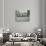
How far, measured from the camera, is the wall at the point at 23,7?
2672 millimetres

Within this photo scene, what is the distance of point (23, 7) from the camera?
2.71m

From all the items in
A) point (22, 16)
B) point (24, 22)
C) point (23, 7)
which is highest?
point (23, 7)

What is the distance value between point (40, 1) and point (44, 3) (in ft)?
0.27

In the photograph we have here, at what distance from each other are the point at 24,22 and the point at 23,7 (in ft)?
0.93

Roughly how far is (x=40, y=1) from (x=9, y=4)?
577 millimetres

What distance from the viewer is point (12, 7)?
8.83ft

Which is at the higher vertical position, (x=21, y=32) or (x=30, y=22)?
(x=30, y=22)

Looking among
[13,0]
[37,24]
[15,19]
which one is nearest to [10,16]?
[15,19]

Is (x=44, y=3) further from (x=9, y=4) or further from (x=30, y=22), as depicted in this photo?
(x=9, y=4)

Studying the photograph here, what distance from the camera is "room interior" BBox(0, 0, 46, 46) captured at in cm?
263

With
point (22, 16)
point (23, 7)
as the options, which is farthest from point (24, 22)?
point (23, 7)

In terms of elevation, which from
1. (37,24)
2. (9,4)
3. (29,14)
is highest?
(9,4)

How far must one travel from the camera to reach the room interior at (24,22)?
263 centimetres

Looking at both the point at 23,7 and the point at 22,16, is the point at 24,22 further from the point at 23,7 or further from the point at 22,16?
the point at 23,7
